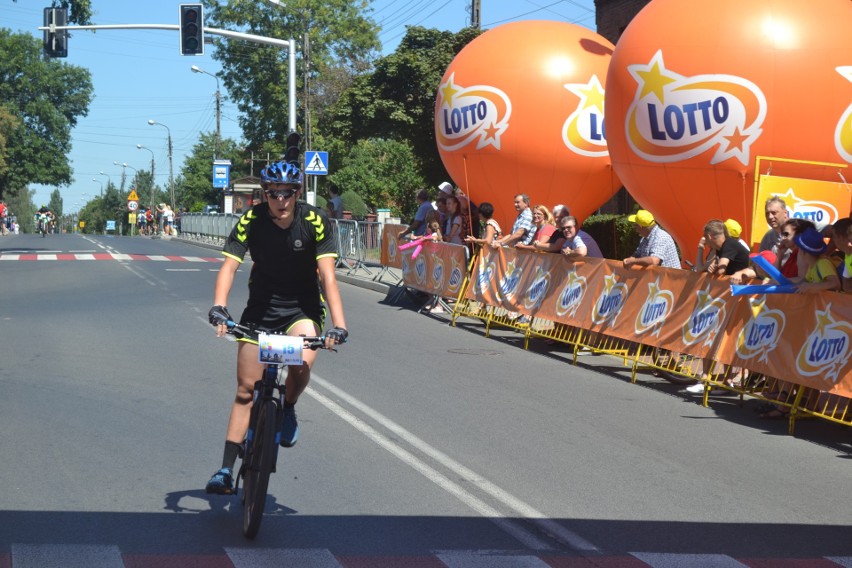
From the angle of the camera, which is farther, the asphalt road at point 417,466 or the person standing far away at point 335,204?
the person standing far away at point 335,204

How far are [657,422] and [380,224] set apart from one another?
15.4m

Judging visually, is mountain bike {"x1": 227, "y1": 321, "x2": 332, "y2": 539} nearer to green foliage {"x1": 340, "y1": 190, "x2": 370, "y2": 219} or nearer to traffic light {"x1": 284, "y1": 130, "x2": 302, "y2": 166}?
traffic light {"x1": 284, "y1": 130, "x2": 302, "y2": 166}

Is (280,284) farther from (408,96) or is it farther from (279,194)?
(408,96)

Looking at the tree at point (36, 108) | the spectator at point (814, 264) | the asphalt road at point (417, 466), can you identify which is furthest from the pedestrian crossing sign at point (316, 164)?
the tree at point (36, 108)

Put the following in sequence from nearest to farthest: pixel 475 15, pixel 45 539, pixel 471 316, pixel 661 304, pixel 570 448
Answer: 1. pixel 45 539
2. pixel 570 448
3. pixel 661 304
4. pixel 471 316
5. pixel 475 15

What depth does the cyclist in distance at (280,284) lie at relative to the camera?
615cm

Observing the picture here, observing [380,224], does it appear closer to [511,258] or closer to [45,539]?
[511,258]

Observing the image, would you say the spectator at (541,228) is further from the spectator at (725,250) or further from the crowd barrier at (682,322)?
the spectator at (725,250)

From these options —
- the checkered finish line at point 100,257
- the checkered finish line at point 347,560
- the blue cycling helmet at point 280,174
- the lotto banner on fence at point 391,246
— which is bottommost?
the checkered finish line at point 100,257

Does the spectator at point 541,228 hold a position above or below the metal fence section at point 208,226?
above

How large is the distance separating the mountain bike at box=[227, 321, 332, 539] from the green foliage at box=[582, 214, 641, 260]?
15.0 meters

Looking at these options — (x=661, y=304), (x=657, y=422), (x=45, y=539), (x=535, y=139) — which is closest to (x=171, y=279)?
(x=535, y=139)

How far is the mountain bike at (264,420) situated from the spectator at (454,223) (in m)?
13.4

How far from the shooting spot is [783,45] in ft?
45.1
